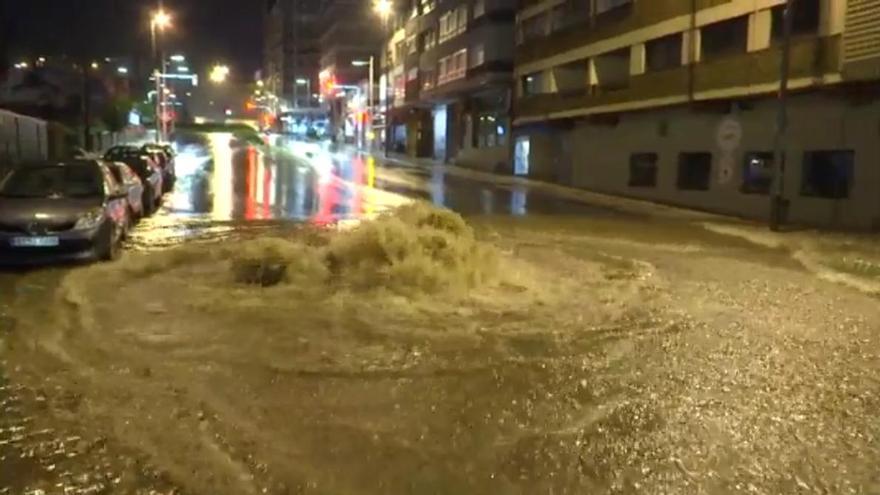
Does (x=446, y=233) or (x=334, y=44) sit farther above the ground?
(x=334, y=44)

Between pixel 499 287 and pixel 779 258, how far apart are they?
704 centimetres

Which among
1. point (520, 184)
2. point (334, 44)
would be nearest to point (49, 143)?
point (520, 184)

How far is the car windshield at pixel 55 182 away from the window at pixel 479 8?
4131 cm

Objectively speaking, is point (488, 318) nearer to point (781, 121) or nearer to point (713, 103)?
point (781, 121)

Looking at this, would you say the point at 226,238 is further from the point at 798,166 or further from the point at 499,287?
the point at 798,166

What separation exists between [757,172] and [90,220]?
20.7 m

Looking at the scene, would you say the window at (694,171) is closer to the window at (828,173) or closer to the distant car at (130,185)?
the window at (828,173)

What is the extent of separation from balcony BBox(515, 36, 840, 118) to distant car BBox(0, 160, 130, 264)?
57.5 ft

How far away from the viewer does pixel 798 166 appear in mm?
25594

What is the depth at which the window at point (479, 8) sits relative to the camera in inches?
2085

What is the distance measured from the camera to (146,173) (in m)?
23.2

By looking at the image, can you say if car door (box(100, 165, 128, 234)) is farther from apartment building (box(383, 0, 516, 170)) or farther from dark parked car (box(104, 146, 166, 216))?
apartment building (box(383, 0, 516, 170))

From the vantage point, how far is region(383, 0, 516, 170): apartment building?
169 feet

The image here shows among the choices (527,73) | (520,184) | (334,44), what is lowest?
(520,184)
